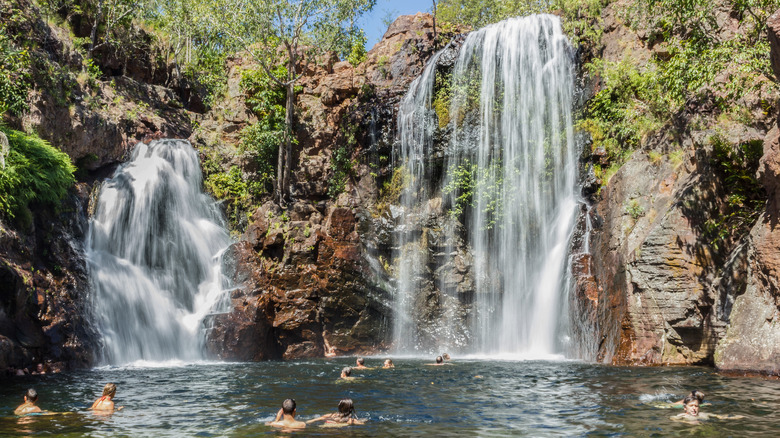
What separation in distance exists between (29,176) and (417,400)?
15.2m

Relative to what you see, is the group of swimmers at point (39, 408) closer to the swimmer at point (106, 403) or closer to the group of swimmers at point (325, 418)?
the swimmer at point (106, 403)

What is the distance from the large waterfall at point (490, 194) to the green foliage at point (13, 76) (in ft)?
51.7

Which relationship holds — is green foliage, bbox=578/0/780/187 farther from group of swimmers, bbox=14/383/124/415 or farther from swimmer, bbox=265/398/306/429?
group of swimmers, bbox=14/383/124/415

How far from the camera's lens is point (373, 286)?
25.3 meters

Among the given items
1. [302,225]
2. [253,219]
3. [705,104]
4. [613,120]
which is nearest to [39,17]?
[253,219]

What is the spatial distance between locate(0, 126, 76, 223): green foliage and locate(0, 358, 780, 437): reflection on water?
6.03m

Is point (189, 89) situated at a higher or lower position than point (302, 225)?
higher

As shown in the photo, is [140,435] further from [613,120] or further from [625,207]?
[613,120]

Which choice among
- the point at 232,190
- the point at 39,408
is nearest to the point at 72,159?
the point at 232,190

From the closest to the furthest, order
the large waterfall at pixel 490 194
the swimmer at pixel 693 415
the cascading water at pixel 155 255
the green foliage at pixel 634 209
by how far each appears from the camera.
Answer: the swimmer at pixel 693 415 → the green foliage at pixel 634 209 → the cascading water at pixel 155 255 → the large waterfall at pixel 490 194

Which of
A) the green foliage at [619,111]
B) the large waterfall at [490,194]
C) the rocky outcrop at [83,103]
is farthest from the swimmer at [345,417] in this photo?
the rocky outcrop at [83,103]

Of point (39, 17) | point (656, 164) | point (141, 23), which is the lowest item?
point (656, 164)

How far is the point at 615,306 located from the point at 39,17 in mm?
26528

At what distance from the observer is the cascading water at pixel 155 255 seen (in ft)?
68.9
